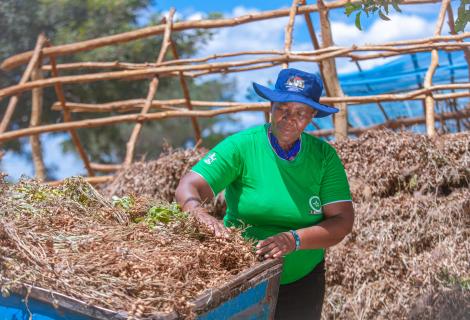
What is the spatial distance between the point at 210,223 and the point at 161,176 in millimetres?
3175

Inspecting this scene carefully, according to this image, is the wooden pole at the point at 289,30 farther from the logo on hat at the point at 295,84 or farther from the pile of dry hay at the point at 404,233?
the logo on hat at the point at 295,84

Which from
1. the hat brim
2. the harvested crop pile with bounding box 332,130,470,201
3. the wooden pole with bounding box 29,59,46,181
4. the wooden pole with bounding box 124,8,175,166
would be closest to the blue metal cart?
the hat brim

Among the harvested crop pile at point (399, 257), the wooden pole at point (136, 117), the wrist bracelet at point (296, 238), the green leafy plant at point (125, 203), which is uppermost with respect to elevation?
the green leafy plant at point (125, 203)

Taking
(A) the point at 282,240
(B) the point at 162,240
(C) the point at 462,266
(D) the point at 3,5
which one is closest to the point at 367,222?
(C) the point at 462,266

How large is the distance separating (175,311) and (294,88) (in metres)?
1.37

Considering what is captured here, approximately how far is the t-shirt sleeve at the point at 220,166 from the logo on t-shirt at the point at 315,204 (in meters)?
0.35

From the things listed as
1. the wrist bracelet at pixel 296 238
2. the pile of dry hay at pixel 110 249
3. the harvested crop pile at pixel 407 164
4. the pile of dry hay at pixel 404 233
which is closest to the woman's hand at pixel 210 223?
the pile of dry hay at pixel 110 249

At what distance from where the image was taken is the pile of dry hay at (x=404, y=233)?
452 centimetres

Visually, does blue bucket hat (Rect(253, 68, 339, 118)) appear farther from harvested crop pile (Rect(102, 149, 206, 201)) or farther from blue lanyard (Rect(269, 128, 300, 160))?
harvested crop pile (Rect(102, 149, 206, 201))

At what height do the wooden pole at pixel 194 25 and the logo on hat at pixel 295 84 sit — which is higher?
the wooden pole at pixel 194 25

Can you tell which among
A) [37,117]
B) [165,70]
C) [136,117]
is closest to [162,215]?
[136,117]

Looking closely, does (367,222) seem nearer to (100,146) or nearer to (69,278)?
(69,278)

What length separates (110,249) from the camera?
2389 mm

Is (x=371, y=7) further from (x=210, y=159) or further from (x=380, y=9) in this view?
(x=210, y=159)
